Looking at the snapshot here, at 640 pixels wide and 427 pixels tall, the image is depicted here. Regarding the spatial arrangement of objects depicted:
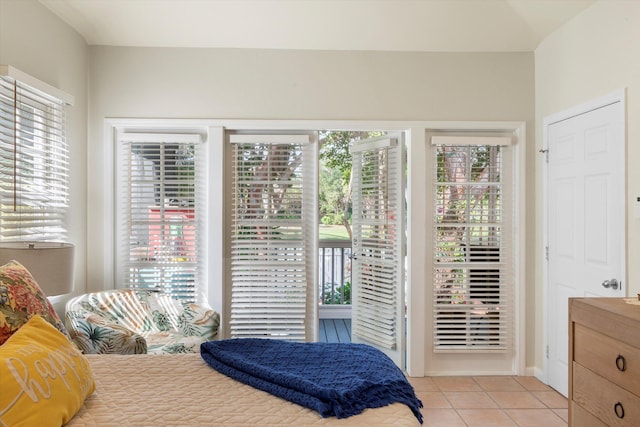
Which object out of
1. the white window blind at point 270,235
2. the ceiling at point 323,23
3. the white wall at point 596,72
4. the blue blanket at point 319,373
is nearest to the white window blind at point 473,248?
the white wall at point 596,72

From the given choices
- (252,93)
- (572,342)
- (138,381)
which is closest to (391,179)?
(252,93)

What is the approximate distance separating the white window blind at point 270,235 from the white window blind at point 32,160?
1.29 metres

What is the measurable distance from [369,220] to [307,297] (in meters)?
0.86

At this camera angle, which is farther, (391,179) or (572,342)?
(391,179)

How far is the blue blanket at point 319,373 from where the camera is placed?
1.56m

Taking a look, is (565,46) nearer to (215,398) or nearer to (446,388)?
(446,388)

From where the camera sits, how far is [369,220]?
4297 mm

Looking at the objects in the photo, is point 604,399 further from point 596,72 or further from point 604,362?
point 596,72

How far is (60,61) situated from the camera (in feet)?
11.5

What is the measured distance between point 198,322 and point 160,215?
102cm

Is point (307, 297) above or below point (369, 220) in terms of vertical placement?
below

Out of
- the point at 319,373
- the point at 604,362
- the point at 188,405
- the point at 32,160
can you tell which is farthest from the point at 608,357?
the point at 32,160

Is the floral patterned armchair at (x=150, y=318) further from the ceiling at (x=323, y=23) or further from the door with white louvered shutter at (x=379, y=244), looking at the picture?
the ceiling at (x=323, y=23)

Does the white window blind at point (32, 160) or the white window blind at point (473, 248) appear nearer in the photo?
the white window blind at point (32, 160)
